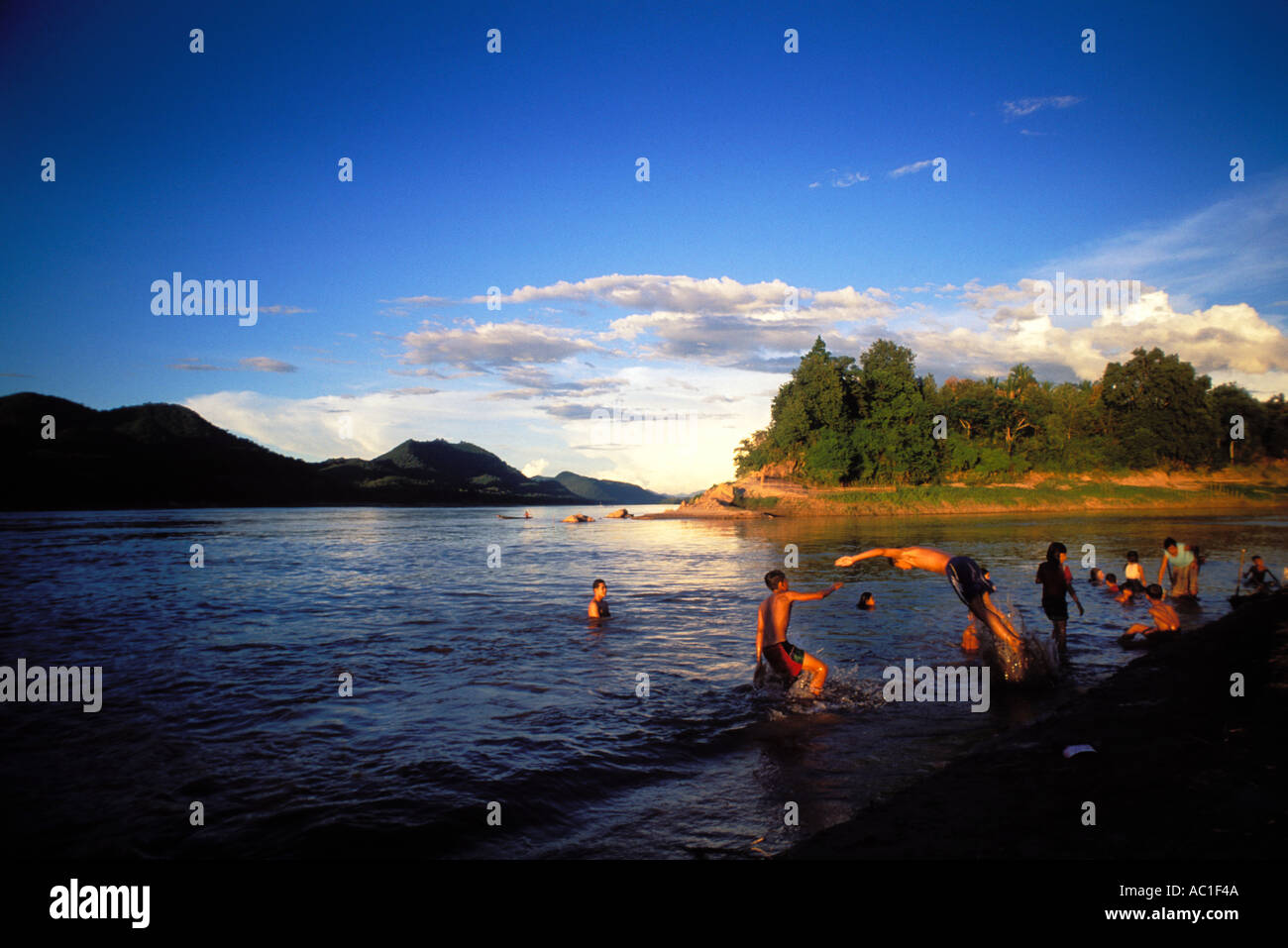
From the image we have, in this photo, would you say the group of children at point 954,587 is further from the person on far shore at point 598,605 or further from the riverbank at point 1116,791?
the person on far shore at point 598,605

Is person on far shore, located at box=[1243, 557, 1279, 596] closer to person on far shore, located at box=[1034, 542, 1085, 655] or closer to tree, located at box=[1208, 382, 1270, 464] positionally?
person on far shore, located at box=[1034, 542, 1085, 655]

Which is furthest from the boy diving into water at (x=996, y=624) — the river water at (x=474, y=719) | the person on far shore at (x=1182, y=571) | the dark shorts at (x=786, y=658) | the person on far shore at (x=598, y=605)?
the person on far shore at (x=1182, y=571)

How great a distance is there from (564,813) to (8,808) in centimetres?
646

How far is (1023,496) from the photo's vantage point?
80.9m

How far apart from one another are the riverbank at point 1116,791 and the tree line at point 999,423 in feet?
261

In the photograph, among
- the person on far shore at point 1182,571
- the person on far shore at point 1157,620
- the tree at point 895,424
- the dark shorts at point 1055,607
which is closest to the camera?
the dark shorts at point 1055,607

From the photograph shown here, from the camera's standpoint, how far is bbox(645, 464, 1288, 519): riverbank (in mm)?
77062

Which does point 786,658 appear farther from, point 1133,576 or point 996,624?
point 1133,576

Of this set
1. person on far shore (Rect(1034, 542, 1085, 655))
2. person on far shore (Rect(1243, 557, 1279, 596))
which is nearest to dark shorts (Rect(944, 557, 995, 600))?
person on far shore (Rect(1034, 542, 1085, 655))

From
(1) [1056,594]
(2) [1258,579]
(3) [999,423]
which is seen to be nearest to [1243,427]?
(3) [999,423]

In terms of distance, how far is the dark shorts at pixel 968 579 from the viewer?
11.5 m

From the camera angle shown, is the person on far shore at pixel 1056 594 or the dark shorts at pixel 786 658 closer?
the dark shorts at pixel 786 658

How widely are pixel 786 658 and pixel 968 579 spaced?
12.2 feet
